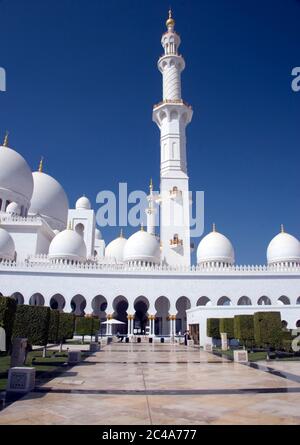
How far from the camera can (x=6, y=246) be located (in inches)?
1351

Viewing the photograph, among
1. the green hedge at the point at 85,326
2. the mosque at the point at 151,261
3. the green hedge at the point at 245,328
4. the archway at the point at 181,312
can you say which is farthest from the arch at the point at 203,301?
the green hedge at the point at 245,328

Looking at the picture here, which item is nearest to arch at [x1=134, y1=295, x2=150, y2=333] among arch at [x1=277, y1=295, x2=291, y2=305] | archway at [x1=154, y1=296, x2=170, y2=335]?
archway at [x1=154, y1=296, x2=170, y2=335]

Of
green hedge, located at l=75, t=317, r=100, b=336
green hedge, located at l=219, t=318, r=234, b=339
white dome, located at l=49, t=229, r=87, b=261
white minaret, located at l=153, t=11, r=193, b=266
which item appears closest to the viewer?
green hedge, located at l=219, t=318, r=234, b=339

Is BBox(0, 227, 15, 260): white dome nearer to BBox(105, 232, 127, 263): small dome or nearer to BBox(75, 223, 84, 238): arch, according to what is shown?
BBox(75, 223, 84, 238): arch

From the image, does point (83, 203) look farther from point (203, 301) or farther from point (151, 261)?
point (203, 301)

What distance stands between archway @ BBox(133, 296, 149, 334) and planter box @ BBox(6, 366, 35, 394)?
3120cm

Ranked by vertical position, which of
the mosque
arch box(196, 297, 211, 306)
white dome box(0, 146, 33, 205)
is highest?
white dome box(0, 146, 33, 205)

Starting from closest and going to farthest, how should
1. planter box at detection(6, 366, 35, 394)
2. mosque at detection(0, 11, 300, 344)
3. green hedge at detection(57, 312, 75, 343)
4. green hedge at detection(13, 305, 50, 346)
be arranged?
planter box at detection(6, 366, 35, 394) → green hedge at detection(13, 305, 50, 346) → green hedge at detection(57, 312, 75, 343) → mosque at detection(0, 11, 300, 344)

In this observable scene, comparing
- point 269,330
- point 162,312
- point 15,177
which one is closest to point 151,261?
point 162,312

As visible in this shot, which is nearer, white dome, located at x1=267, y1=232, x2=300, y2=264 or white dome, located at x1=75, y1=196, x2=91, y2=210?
white dome, located at x1=267, y1=232, x2=300, y2=264

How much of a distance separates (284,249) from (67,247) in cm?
2065

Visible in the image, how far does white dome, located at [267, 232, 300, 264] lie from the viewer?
36.6m

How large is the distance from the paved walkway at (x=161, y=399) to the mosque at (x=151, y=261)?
60.2 feet

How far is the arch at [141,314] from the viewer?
128 ft
